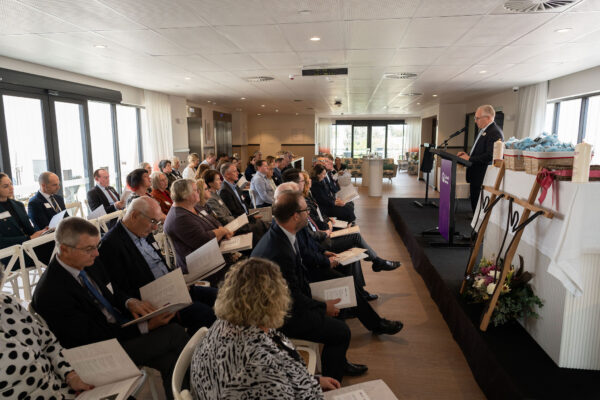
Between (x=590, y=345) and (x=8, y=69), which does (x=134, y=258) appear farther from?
(x=8, y=69)

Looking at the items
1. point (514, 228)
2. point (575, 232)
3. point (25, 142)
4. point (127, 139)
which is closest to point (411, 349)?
point (514, 228)

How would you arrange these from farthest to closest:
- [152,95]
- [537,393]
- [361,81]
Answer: [152,95] → [361,81] → [537,393]

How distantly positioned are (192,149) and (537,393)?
12.1m

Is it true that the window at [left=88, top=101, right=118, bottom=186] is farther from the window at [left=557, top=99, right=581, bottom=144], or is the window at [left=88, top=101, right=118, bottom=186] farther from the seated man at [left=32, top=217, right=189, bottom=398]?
the window at [left=557, top=99, right=581, bottom=144]

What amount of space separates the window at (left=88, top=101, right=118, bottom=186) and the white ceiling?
1.05 m

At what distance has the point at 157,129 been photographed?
30.9 feet

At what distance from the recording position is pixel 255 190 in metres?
5.48

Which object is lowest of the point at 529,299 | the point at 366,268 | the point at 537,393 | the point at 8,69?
the point at 366,268

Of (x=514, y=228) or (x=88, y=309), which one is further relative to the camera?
(x=514, y=228)

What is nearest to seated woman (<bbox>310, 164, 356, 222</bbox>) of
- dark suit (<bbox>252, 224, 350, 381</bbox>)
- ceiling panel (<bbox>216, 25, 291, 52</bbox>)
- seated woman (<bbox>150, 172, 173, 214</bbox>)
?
ceiling panel (<bbox>216, 25, 291, 52</bbox>)

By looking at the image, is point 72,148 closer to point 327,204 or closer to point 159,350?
point 327,204

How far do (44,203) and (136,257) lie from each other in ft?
8.88

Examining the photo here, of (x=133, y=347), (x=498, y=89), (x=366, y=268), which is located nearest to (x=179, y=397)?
(x=133, y=347)

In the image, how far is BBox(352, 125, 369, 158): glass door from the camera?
861 inches
